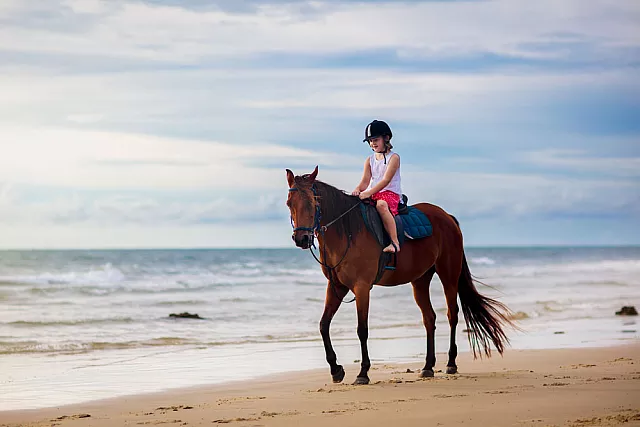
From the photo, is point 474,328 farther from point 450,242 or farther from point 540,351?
point 540,351

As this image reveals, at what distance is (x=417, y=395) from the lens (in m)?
6.39

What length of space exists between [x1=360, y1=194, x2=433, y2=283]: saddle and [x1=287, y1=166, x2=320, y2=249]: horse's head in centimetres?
65

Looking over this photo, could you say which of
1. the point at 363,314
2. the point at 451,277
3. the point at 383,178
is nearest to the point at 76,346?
the point at 363,314

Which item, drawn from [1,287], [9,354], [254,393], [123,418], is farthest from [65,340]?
[1,287]

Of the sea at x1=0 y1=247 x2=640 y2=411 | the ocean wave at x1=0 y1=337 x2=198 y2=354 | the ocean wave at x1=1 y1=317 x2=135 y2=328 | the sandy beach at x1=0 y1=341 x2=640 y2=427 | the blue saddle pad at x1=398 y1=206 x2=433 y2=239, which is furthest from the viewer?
the ocean wave at x1=1 y1=317 x2=135 y2=328

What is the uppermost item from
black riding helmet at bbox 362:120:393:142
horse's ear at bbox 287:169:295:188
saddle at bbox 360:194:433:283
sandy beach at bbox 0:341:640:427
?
black riding helmet at bbox 362:120:393:142

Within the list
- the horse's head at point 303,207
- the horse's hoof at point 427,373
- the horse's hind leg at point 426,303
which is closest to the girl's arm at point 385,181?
the horse's head at point 303,207

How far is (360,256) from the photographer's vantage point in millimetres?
7137

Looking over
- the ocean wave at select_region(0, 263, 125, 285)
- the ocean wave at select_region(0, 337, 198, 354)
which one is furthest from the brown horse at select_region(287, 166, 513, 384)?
the ocean wave at select_region(0, 263, 125, 285)

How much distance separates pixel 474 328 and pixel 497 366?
2.08ft

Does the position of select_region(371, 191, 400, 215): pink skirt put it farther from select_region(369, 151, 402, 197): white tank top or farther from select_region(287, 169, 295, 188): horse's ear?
select_region(287, 169, 295, 188): horse's ear

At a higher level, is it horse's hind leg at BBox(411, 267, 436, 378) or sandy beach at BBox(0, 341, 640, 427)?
horse's hind leg at BBox(411, 267, 436, 378)

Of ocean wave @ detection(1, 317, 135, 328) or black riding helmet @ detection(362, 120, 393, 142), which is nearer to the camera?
black riding helmet @ detection(362, 120, 393, 142)

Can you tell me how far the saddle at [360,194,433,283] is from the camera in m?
7.28
